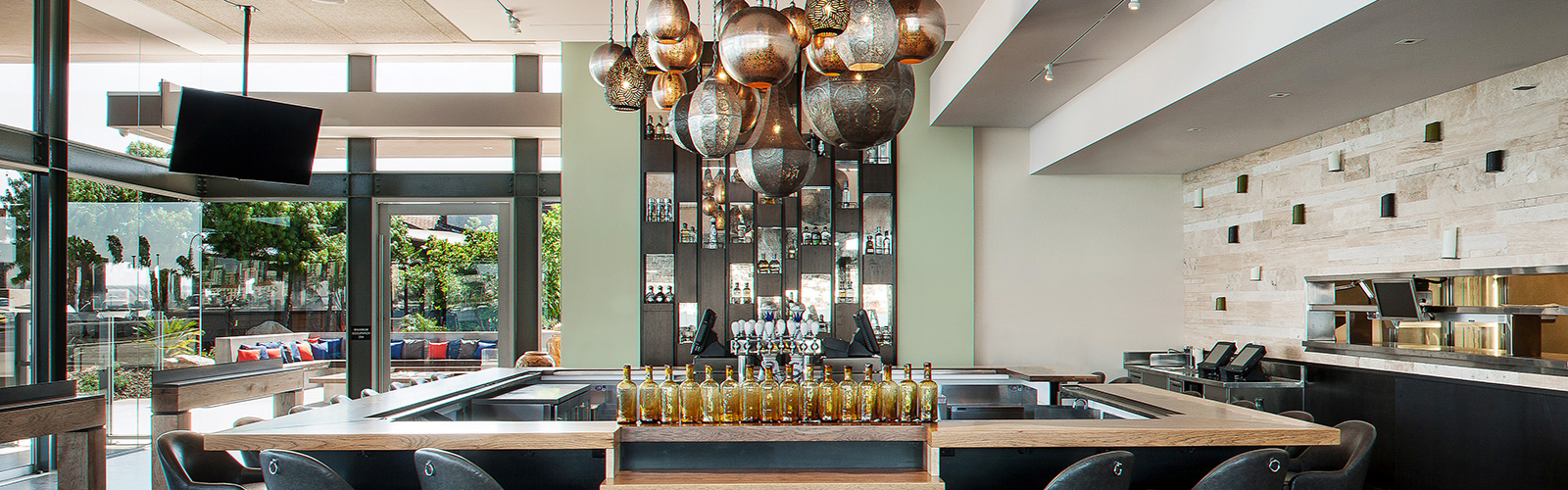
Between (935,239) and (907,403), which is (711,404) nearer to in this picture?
(907,403)

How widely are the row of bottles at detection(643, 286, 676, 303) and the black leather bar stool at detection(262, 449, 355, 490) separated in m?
4.72

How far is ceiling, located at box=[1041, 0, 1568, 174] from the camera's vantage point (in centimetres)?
360

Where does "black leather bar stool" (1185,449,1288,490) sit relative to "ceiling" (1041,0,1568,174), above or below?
below

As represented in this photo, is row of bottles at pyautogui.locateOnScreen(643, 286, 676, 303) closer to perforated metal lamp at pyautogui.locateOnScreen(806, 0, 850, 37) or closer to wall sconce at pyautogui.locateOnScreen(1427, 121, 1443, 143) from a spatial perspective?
perforated metal lamp at pyautogui.locateOnScreen(806, 0, 850, 37)

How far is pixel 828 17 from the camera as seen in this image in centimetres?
297

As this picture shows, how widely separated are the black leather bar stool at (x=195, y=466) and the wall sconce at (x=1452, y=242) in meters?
5.78

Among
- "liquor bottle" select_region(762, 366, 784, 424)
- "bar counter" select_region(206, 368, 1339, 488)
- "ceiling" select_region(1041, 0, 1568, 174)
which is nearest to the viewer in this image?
"bar counter" select_region(206, 368, 1339, 488)

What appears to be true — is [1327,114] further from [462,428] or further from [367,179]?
[367,179]

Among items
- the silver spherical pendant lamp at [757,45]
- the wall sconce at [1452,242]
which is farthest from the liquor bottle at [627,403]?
the wall sconce at [1452,242]

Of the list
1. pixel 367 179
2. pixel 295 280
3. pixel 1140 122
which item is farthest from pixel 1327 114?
pixel 295 280

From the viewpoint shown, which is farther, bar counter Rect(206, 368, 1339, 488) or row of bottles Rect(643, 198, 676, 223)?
row of bottles Rect(643, 198, 676, 223)

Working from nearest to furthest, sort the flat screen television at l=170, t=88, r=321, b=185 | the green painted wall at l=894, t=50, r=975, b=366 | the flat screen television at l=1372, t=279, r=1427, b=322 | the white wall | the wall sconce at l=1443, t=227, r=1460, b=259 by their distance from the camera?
the wall sconce at l=1443, t=227, r=1460, b=259 → the flat screen television at l=1372, t=279, r=1427, b=322 → the flat screen television at l=170, t=88, r=321, b=185 → the green painted wall at l=894, t=50, r=975, b=366 → the white wall

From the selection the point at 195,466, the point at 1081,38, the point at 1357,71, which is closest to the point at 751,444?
the point at 195,466

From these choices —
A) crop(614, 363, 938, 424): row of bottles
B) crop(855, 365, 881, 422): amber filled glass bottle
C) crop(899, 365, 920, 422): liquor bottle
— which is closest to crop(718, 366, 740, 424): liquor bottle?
crop(614, 363, 938, 424): row of bottles
